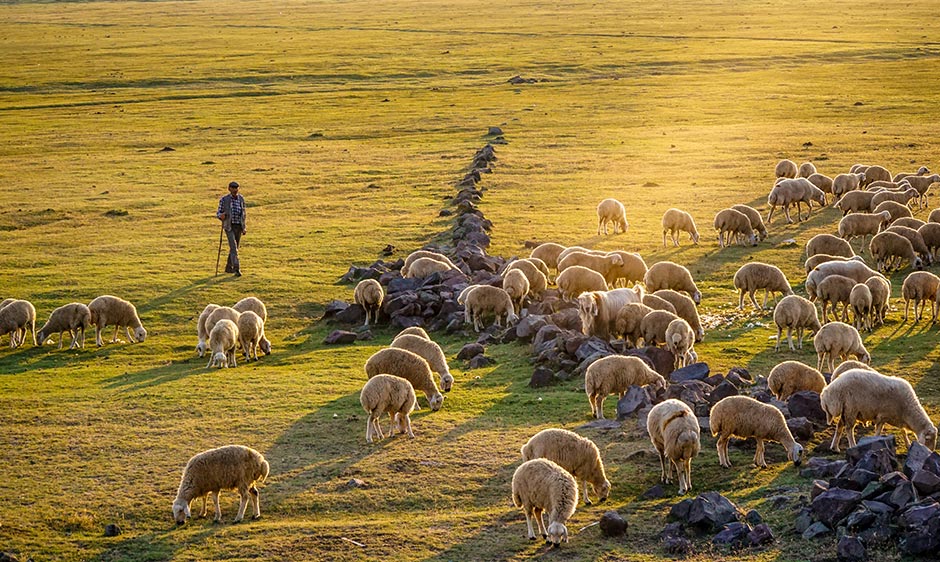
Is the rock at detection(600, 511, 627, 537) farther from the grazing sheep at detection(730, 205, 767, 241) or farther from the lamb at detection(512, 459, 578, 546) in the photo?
the grazing sheep at detection(730, 205, 767, 241)

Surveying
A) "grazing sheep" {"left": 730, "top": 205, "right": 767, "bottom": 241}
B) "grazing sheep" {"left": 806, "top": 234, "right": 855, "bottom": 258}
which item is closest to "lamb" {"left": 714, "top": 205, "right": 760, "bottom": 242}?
"grazing sheep" {"left": 730, "top": 205, "right": 767, "bottom": 241}

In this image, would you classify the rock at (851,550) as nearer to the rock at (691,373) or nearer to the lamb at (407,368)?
the rock at (691,373)

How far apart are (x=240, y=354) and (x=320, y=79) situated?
66.4 m

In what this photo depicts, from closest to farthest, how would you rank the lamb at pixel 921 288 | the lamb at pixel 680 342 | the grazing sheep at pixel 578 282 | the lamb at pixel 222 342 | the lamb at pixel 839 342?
the lamb at pixel 839 342, the lamb at pixel 680 342, the lamb at pixel 222 342, the lamb at pixel 921 288, the grazing sheep at pixel 578 282

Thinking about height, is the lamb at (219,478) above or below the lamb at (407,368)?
below

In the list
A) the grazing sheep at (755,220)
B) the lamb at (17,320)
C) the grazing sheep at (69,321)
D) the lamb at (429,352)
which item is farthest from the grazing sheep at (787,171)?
the lamb at (17,320)

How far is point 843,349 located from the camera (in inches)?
745

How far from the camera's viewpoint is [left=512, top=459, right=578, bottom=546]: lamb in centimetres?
1249

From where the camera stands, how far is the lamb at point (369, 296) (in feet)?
78.3

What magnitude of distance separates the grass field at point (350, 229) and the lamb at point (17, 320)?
1.98 ft

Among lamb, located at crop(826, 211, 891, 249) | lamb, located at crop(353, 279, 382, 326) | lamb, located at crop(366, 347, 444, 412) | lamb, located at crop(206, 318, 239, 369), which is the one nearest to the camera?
lamb, located at crop(366, 347, 444, 412)

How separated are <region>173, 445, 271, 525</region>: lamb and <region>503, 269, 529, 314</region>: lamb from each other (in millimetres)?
10718

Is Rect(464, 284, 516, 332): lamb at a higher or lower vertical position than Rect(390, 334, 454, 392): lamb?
higher

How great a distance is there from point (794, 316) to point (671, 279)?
170 inches
